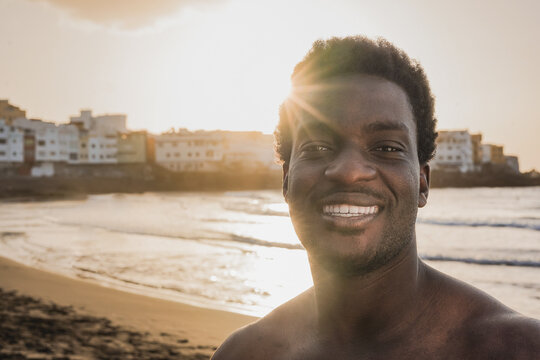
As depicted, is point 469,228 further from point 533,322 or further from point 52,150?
point 52,150

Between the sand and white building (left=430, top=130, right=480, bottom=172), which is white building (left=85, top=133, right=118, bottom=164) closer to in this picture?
white building (left=430, top=130, right=480, bottom=172)

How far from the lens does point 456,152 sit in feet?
313

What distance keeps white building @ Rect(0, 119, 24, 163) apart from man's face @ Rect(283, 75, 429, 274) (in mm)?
79611

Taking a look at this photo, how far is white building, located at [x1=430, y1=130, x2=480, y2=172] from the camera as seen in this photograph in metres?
93.8

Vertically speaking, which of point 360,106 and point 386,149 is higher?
point 360,106

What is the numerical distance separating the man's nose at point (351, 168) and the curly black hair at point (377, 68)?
0.31 metres

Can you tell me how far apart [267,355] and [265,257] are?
12.0m

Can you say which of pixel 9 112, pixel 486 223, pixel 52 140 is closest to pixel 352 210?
pixel 486 223

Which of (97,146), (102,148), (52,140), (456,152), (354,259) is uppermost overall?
(52,140)

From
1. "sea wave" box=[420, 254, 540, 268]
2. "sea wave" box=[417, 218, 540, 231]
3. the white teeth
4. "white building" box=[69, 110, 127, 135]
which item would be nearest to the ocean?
"sea wave" box=[420, 254, 540, 268]

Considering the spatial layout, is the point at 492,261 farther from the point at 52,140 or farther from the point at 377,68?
the point at 52,140

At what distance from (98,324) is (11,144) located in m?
74.6

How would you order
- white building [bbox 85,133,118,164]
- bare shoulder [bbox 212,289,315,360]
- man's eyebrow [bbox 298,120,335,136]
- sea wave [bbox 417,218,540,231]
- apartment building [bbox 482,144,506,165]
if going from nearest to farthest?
man's eyebrow [bbox 298,120,335,136] < bare shoulder [bbox 212,289,315,360] < sea wave [bbox 417,218,540,231] < white building [bbox 85,133,118,164] < apartment building [bbox 482,144,506,165]

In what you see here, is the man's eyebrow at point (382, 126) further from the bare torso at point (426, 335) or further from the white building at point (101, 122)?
the white building at point (101, 122)
